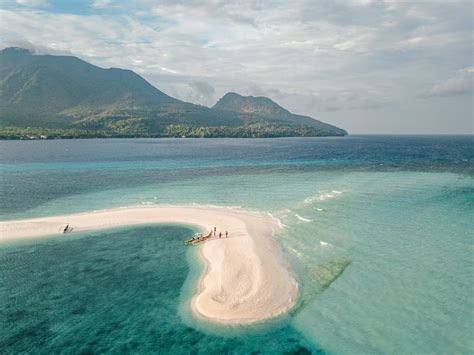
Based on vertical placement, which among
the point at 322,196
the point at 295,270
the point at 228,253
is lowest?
the point at 228,253

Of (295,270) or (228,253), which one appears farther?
(228,253)

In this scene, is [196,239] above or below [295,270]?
below

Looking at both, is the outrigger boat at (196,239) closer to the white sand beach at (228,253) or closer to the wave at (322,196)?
the white sand beach at (228,253)

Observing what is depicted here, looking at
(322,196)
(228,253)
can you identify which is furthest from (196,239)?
(322,196)

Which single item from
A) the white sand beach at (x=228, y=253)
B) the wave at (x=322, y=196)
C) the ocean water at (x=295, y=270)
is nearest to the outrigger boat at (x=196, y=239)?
the white sand beach at (x=228, y=253)

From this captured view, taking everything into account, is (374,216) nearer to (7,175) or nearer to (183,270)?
(183,270)

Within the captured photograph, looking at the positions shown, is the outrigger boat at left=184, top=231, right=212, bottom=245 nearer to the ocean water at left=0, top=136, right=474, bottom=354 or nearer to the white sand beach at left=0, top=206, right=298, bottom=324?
the white sand beach at left=0, top=206, right=298, bottom=324

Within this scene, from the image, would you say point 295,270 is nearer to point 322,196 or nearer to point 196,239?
point 196,239

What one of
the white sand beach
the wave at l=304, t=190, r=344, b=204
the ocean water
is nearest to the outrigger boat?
the white sand beach
